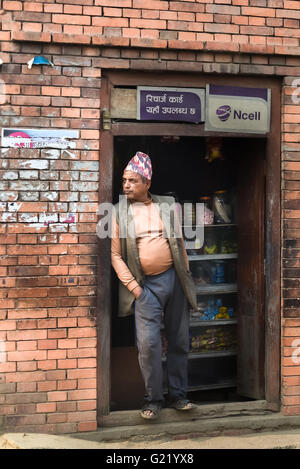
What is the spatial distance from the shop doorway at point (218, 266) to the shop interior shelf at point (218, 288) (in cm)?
1

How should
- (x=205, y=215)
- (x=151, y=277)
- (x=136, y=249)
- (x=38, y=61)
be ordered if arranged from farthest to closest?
(x=205, y=215)
(x=151, y=277)
(x=136, y=249)
(x=38, y=61)

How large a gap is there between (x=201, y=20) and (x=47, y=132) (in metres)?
1.68

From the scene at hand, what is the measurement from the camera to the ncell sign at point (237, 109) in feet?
15.2

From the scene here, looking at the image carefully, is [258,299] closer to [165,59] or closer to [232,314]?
[232,314]

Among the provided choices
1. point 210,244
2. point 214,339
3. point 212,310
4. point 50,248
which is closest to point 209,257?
point 210,244

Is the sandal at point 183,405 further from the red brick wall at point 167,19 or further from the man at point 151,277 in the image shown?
the red brick wall at point 167,19

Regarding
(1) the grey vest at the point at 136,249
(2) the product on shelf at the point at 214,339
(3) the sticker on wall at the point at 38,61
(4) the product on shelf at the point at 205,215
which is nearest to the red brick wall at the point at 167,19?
(3) the sticker on wall at the point at 38,61

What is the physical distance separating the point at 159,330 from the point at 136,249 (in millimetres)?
741

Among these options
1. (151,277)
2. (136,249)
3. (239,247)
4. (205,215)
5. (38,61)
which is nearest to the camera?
(38,61)

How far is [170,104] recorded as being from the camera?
455cm

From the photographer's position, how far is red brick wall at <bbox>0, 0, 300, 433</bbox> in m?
4.26

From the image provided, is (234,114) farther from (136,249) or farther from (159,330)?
(159,330)

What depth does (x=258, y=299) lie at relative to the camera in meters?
4.93

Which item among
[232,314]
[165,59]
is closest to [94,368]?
[232,314]
